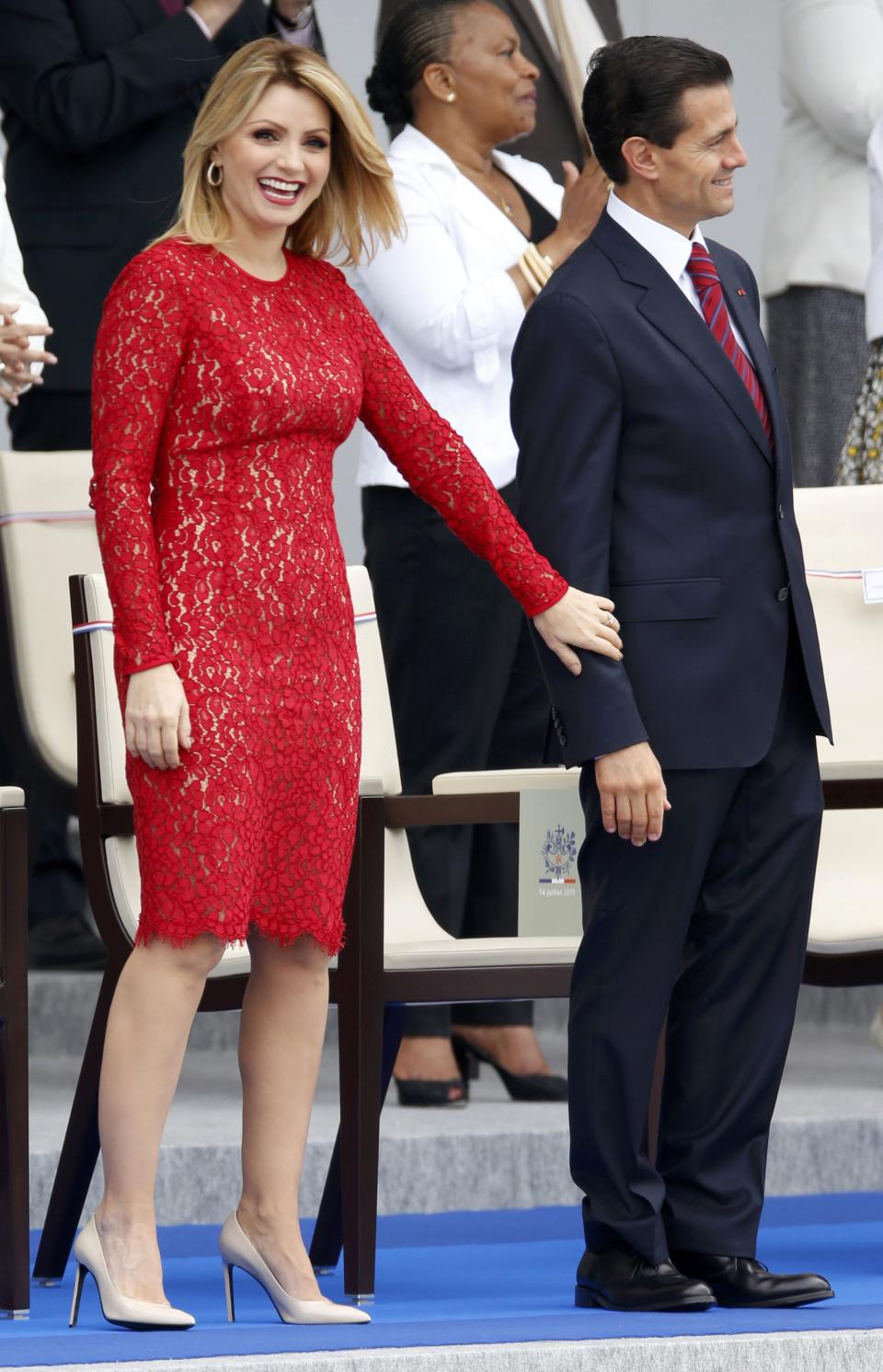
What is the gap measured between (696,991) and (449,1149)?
1.03m

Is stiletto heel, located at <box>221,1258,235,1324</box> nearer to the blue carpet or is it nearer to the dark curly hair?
the blue carpet

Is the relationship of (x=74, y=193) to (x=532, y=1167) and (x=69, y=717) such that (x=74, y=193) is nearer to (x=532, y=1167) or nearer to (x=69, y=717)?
(x=69, y=717)

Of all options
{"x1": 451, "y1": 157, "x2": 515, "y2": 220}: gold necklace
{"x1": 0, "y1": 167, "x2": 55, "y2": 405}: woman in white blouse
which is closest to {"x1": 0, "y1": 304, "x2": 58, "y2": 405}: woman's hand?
{"x1": 0, "y1": 167, "x2": 55, "y2": 405}: woman in white blouse

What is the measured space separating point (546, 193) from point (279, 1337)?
2.57 metres

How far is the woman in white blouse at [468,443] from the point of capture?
13.9 feet

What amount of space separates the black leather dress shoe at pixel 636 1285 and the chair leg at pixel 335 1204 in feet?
1.75

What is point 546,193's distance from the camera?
15.1ft

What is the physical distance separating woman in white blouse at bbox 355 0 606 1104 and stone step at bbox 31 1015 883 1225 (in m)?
0.16

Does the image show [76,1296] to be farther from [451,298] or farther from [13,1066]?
[451,298]

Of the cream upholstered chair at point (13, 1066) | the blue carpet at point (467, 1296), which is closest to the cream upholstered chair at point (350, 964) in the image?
the blue carpet at point (467, 1296)

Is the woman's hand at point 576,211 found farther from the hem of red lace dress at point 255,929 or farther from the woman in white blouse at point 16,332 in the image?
the hem of red lace dress at point 255,929

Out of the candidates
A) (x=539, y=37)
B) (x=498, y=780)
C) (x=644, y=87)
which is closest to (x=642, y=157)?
(x=644, y=87)

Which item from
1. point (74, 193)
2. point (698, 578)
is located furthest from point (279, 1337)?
point (74, 193)

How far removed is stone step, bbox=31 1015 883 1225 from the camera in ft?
12.2
